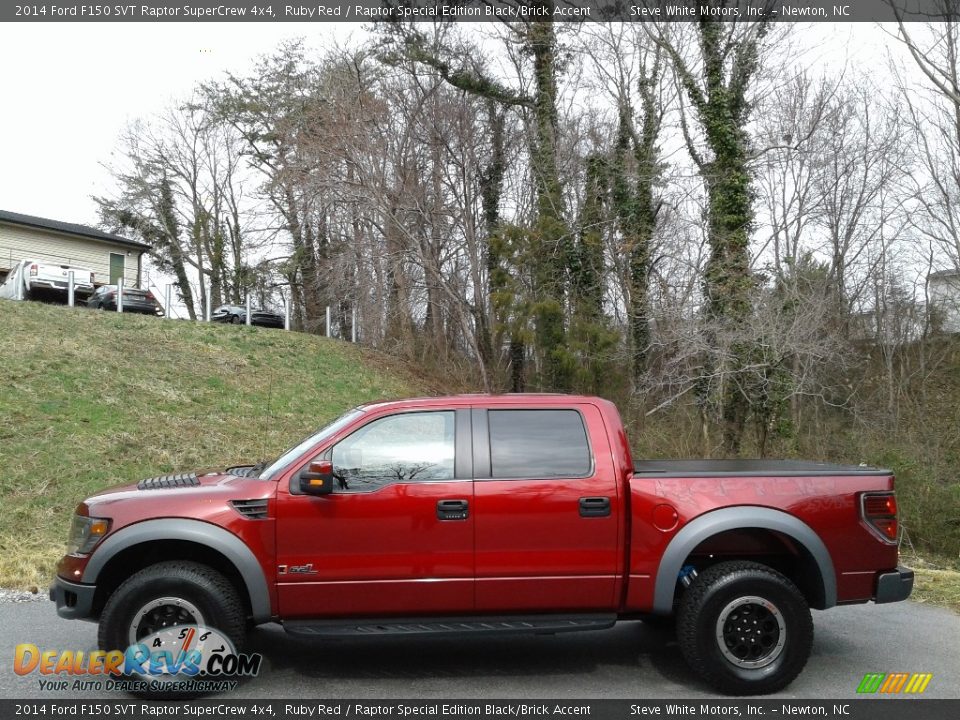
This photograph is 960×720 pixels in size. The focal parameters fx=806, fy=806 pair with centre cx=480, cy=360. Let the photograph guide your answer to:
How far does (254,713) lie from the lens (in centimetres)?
470

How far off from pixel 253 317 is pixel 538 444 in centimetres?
2655

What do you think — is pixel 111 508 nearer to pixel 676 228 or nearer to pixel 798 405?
pixel 798 405

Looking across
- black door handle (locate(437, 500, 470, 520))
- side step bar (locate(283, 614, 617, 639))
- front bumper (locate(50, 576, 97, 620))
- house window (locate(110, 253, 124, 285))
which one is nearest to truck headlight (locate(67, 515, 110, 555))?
front bumper (locate(50, 576, 97, 620))

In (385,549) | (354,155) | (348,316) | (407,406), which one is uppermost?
(354,155)

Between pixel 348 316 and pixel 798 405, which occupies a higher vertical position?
pixel 348 316

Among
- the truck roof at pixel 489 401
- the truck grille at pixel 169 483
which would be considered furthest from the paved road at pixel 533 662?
the truck roof at pixel 489 401

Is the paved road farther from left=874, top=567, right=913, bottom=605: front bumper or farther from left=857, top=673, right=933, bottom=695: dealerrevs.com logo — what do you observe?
left=874, top=567, right=913, bottom=605: front bumper

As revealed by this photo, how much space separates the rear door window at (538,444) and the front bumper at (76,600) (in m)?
2.62

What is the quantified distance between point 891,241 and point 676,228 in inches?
335

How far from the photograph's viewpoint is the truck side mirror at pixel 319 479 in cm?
495

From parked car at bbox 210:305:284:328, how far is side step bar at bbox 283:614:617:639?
25889 millimetres

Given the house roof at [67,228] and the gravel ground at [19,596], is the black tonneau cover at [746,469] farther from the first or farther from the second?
the house roof at [67,228]

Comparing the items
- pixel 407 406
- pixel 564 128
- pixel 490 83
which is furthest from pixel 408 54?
pixel 407 406

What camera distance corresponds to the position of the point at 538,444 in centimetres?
532
